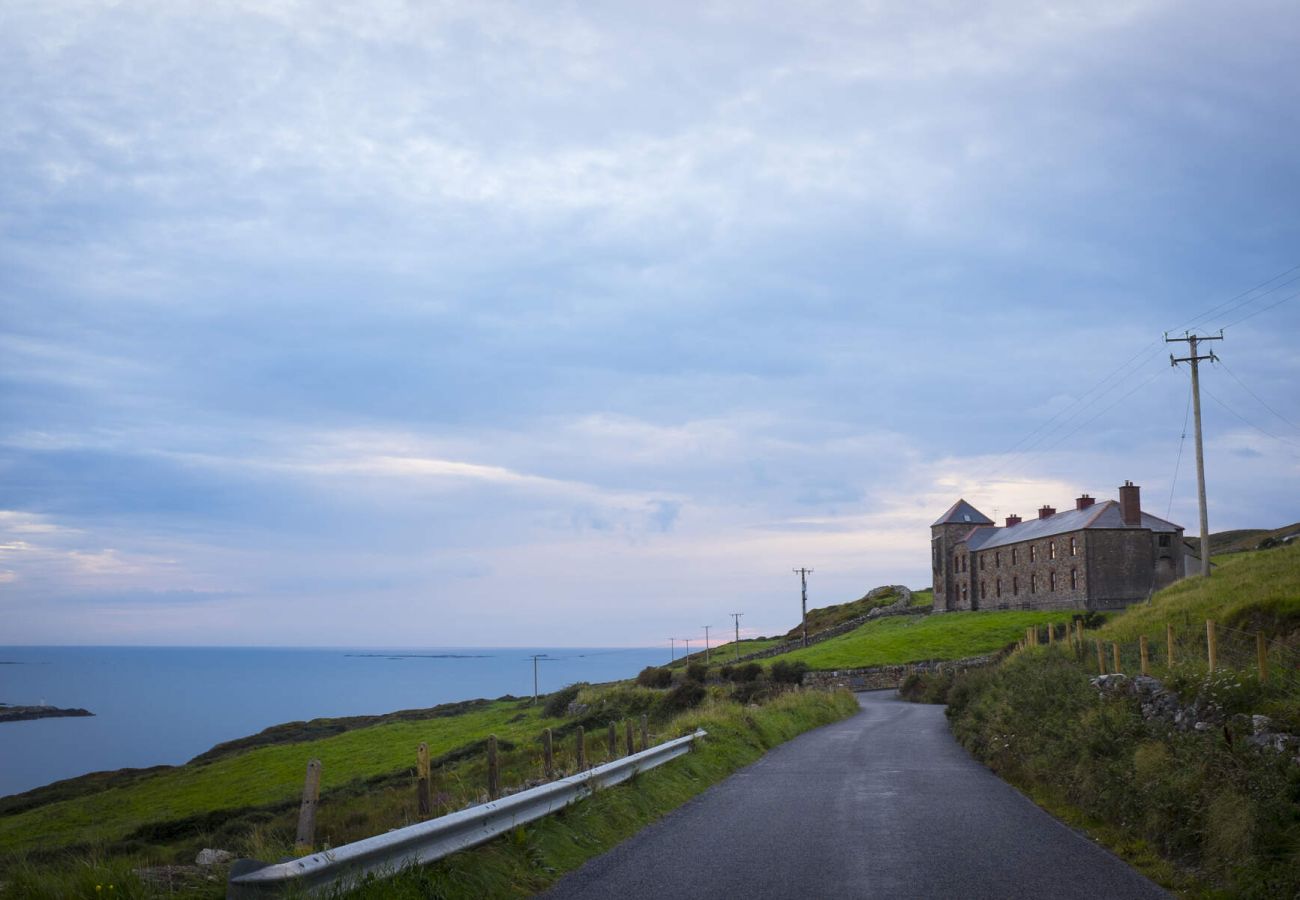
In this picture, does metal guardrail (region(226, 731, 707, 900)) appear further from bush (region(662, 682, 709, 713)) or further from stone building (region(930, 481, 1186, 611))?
stone building (region(930, 481, 1186, 611))

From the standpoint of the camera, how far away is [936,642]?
72188 millimetres

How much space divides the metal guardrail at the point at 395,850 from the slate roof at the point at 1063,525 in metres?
76.3

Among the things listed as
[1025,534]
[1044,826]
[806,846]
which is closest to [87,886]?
[806,846]

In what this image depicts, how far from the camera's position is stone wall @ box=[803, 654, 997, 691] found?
207 feet

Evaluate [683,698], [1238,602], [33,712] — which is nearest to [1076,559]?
[683,698]

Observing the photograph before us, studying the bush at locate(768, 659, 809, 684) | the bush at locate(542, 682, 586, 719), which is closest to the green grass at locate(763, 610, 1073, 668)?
the bush at locate(768, 659, 809, 684)

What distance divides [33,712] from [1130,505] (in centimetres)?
14960

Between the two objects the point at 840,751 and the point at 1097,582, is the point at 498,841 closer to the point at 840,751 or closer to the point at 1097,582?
the point at 840,751

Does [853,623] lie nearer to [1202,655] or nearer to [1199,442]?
[1199,442]

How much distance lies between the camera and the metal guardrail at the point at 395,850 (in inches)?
228

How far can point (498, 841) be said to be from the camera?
8586 mm

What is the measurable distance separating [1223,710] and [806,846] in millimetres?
5556

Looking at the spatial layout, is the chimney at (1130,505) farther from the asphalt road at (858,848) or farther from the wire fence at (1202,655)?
the asphalt road at (858,848)

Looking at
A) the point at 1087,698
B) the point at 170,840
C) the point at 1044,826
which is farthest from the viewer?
the point at 170,840
